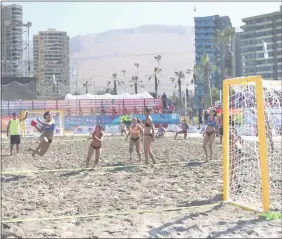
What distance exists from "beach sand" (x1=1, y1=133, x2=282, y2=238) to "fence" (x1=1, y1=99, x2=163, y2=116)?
3161 centimetres

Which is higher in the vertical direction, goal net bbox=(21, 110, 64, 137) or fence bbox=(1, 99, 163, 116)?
fence bbox=(1, 99, 163, 116)

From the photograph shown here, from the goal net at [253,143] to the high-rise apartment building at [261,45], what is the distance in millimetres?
102228

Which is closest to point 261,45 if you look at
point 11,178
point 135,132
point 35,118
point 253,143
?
point 35,118

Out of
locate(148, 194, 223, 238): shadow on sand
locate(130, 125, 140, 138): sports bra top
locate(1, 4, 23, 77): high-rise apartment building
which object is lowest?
locate(148, 194, 223, 238): shadow on sand

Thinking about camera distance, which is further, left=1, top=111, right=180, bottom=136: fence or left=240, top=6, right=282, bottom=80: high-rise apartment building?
left=240, top=6, right=282, bottom=80: high-rise apartment building

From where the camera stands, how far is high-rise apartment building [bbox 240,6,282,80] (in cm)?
10962

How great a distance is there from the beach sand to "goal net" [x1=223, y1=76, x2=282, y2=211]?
14.4 inches

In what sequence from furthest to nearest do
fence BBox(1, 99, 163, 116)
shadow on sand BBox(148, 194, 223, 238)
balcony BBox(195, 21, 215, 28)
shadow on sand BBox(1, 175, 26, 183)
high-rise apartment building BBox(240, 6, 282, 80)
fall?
balcony BBox(195, 21, 215, 28)
high-rise apartment building BBox(240, 6, 282, 80)
fence BBox(1, 99, 163, 116)
shadow on sand BBox(1, 175, 26, 183)
shadow on sand BBox(148, 194, 223, 238)

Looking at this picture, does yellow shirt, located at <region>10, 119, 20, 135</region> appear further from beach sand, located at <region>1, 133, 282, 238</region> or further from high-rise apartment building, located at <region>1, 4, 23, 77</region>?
high-rise apartment building, located at <region>1, 4, 23, 77</region>

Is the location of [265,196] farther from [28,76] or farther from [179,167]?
[28,76]

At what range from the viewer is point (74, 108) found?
4625cm

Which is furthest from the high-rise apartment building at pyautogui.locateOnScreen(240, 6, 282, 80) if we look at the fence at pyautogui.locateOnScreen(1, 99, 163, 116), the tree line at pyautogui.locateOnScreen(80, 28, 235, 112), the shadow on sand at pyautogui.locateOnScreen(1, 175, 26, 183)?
the shadow on sand at pyautogui.locateOnScreen(1, 175, 26, 183)

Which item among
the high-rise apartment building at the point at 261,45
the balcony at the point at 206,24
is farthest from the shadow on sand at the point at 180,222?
the balcony at the point at 206,24

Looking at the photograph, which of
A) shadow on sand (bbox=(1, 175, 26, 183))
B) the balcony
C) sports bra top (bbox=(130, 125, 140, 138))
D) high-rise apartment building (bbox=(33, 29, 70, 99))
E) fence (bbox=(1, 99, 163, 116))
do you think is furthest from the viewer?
the balcony
